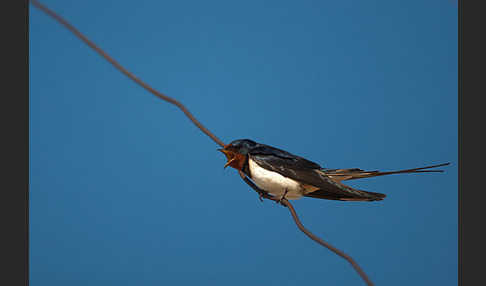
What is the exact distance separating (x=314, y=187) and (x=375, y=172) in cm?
12

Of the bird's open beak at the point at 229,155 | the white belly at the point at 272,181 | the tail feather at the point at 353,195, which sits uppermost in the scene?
→ the bird's open beak at the point at 229,155

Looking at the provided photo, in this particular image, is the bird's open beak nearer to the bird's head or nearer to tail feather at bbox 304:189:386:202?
the bird's head

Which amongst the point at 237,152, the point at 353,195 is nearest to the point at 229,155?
the point at 237,152

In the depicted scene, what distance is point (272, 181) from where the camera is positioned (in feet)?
2.75

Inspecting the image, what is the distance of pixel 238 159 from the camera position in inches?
32.7

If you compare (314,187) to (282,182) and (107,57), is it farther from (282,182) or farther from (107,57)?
(107,57)

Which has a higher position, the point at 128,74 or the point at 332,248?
the point at 128,74

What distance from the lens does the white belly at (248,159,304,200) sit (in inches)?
32.9

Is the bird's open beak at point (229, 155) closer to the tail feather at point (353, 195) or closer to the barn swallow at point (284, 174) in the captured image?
the barn swallow at point (284, 174)

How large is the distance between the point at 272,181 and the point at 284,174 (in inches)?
1.1

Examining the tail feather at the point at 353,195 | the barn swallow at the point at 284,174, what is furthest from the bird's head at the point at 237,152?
the tail feather at the point at 353,195

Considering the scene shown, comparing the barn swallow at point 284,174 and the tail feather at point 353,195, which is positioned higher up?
the barn swallow at point 284,174

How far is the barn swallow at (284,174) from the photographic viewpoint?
0.82 m

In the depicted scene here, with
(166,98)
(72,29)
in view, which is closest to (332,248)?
(166,98)
